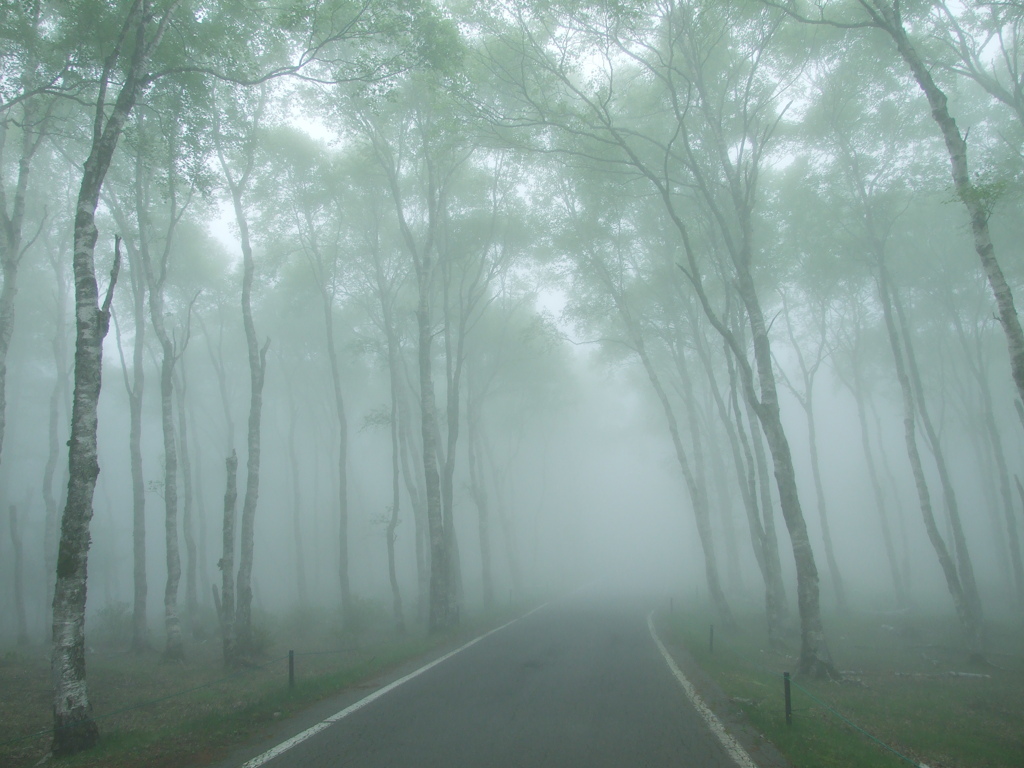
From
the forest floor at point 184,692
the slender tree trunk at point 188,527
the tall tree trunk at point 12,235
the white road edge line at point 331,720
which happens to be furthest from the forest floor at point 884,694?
the slender tree trunk at point 188,527

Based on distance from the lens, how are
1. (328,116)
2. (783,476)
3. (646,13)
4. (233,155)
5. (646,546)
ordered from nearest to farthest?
(783,476), (646,13), (233,155), (328,116), (646,546)

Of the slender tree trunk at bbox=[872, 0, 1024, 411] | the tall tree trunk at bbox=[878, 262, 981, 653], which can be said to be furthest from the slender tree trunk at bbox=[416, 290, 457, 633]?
the slender tree trunk at bbox=[872, 0, 1024, 411]

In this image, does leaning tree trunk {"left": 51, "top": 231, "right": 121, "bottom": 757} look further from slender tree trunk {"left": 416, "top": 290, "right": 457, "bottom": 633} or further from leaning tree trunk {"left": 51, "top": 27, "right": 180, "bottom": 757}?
slender tree trunk {"left": 416, "top": 290, "right": 457, "bottom": 633}

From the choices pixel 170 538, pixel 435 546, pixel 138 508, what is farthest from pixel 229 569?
Result: pixel 435 546

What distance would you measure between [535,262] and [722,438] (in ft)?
77.3

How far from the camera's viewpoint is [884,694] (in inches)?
371

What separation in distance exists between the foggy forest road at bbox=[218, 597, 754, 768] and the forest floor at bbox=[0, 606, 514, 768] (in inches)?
45.6

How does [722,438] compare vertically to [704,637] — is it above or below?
above

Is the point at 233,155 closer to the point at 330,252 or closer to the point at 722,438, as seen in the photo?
the point at 330,252

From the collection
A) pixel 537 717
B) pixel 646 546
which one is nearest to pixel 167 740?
pixel 537 717

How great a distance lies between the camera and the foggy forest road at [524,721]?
18.4ft

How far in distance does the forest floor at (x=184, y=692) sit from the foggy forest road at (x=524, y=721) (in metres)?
1.16

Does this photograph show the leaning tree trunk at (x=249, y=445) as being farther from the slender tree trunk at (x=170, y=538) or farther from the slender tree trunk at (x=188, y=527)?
the slender tree trunk at (x=188, y=527)

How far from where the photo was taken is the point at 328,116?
18.5 metres
